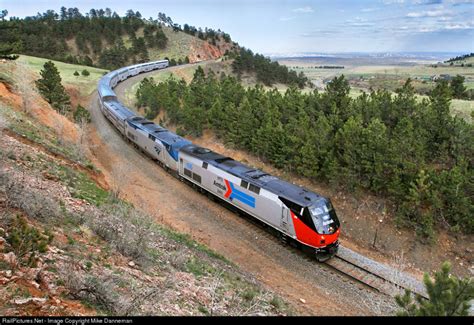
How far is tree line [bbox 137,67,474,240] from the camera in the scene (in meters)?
20.9

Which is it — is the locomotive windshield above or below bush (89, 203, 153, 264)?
below

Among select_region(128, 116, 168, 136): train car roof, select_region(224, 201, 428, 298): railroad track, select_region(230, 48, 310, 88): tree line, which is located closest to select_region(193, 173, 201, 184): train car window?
select_region(224, 201, 428, 298): railroad track

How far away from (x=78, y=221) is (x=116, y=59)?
10151 centimetres

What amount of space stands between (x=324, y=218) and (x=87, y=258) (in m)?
12.1

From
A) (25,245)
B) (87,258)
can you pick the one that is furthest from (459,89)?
(25,245)

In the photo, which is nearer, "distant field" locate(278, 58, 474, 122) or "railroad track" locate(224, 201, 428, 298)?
"railroad track" locate(224, 201, 428, 298)

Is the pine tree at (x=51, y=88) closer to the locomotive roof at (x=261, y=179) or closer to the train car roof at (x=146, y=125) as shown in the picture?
the train car roof at (x=146, y=125)

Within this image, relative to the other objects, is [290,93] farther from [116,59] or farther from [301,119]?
[116,59]

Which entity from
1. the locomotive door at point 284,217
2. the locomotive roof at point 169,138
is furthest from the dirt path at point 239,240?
the locomotive roof at point 169,138

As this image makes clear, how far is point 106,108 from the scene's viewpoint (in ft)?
148

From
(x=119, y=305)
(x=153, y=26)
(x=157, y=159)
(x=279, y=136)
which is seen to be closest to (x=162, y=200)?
(x=157, y=159)

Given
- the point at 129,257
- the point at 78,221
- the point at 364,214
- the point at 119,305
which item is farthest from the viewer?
the point at 364,214

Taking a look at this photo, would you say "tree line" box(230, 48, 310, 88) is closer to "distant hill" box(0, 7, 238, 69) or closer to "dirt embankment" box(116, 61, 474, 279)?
"distant hill" box(0, 7, 238, 69)

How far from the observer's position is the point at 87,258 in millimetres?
11289
